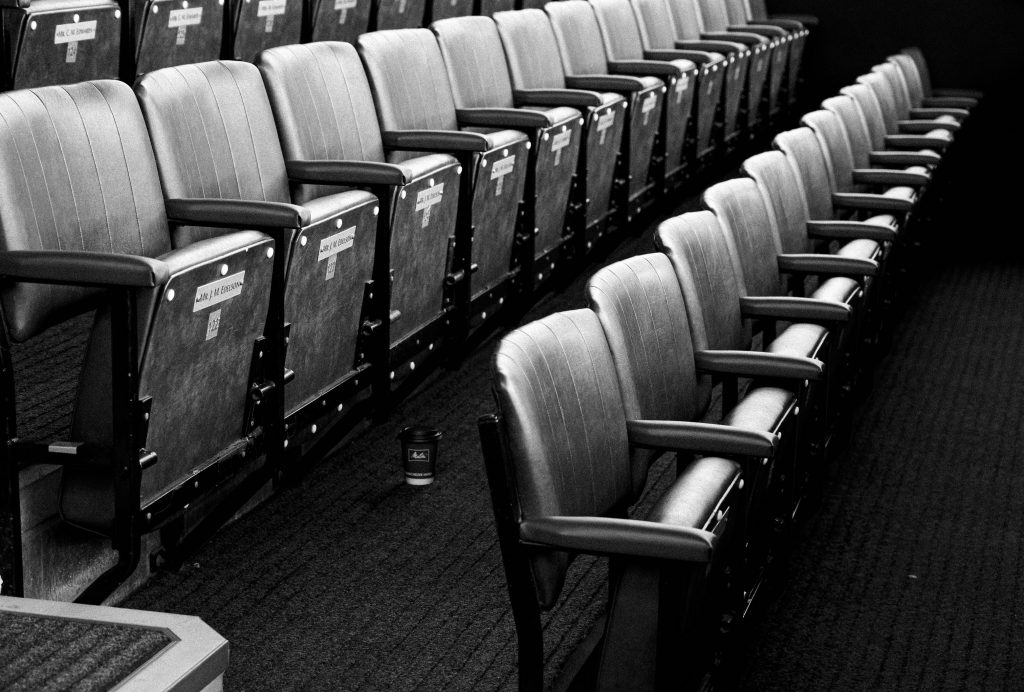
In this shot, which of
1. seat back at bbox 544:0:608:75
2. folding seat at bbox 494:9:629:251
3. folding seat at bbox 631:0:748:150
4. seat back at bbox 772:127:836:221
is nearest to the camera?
seat back at bbox 772:127:836:221

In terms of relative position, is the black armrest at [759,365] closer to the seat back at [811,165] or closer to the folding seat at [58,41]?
the seat back at [811,165]

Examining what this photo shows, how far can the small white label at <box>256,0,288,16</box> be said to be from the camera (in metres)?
1.52

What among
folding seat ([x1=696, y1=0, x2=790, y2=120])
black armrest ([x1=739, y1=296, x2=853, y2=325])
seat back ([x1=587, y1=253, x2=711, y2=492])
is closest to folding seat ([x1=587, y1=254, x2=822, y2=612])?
seat back ([x1=587, y1=253, x2=711, y2=492])

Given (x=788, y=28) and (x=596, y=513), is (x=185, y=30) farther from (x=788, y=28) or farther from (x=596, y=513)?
(x=788, y=28)

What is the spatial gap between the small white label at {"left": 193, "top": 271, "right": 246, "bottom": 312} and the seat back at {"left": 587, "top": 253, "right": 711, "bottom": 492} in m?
0.25

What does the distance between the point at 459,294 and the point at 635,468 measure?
533 millimetres

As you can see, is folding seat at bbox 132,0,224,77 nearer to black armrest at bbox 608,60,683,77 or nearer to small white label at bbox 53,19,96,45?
small white label at bbox 53,19,96,45

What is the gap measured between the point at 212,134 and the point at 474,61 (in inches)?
23.1

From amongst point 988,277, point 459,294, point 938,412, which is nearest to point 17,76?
point 459,294

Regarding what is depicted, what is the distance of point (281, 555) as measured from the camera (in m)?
1.02

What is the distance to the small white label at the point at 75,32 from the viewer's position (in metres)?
1.18

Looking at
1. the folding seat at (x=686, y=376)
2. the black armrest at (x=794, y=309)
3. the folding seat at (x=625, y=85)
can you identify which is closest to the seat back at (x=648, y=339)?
the folding seat at (x=686, y=376)

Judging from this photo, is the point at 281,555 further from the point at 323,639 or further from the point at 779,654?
the point at 779,654

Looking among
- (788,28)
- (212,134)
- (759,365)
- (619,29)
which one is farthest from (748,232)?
(788,28)
